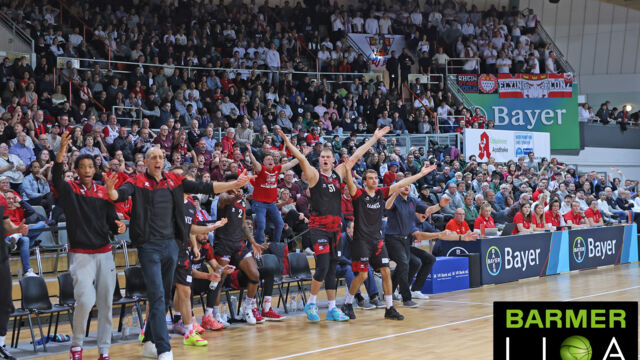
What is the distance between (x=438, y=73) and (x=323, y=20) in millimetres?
4975

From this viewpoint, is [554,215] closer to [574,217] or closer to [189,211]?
[574,217]

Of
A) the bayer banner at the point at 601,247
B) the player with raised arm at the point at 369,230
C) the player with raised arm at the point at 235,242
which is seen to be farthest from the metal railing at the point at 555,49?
the player with raised arm at the point at 235,242

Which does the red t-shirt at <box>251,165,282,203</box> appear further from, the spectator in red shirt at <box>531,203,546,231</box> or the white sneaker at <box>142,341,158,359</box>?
the spectator in red shirt at <box>531,203,546,231</box>

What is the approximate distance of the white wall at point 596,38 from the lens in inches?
1475

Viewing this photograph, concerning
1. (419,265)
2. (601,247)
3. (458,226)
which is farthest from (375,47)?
(419,265)

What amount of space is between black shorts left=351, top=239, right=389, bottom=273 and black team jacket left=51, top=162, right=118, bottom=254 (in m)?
4.18

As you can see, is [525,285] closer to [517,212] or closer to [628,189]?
[517,212]

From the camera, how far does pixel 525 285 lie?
15.4m

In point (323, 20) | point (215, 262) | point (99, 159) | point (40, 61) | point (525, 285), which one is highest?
point (323, 20)

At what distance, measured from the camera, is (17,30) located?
69.2 feet

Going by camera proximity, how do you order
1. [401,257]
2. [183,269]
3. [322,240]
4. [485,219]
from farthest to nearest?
[485,219] → [401,257] → [322,240] → [183,269]

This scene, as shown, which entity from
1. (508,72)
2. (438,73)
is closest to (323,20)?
(438,73)

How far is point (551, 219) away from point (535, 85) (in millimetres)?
12821

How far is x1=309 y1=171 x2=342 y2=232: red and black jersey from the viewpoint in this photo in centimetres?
1107
